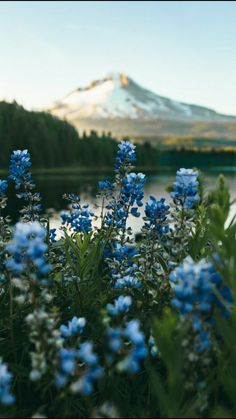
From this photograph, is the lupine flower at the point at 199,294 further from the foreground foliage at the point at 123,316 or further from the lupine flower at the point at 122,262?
the lupine flower at the point at 122,262

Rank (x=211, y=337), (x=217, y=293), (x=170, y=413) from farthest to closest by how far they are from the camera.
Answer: (x=211, y=337) → (x=217, y=293) → (x=170, y=413)

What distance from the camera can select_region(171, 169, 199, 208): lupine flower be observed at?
12.7 ft

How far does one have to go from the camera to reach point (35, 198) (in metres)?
5.68

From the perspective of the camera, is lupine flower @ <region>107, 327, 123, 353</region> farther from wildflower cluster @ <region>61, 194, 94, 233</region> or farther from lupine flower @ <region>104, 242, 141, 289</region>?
wildflower cluster @ <region>61, 194, 94, 233</region>

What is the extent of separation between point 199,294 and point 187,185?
154cm

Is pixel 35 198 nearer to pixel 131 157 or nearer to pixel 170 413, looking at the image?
pixel 131 157

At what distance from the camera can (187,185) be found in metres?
3.90

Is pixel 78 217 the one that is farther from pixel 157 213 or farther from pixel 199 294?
pixel 199 294

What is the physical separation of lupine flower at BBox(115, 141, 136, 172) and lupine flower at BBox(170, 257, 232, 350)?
3011 millimetres

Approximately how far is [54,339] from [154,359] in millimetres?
1535

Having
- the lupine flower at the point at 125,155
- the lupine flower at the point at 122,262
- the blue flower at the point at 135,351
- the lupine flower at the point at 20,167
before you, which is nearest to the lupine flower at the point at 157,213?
the lupine flower at the point at 122,262

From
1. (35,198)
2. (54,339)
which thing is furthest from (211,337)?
(35,198)

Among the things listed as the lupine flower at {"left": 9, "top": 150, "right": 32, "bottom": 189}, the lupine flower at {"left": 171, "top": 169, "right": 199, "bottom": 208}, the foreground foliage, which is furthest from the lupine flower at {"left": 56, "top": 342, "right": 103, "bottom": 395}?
the lupine flower at {"left": 9, "top": 150, "right": 32, "bottom": 189}

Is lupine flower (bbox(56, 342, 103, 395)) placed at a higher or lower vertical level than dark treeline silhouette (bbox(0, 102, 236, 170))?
higher
